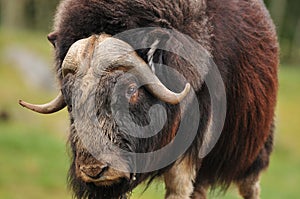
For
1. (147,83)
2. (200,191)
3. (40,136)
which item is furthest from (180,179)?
(40,136)

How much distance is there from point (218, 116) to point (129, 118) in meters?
0.84

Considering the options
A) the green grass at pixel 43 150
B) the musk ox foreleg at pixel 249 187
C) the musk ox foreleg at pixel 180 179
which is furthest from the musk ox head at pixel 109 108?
the green grass at pixel 43 150

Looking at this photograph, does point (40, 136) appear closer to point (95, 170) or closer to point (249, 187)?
point (249, 187)

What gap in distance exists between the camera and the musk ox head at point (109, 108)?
3.52m

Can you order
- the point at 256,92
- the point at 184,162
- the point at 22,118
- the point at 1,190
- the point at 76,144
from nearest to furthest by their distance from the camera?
the point at 76,144 < the point at 184,162 < the point at 256,92 < the point at 1,190 < the point at 22,118

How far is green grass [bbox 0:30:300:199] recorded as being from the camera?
36.9 ft

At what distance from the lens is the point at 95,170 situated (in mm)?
3473

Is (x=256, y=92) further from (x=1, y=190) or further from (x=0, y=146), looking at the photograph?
(x=0, y=146)

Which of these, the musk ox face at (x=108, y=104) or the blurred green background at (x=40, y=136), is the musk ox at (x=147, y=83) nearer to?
the musk ox face at (x=108, y=104)

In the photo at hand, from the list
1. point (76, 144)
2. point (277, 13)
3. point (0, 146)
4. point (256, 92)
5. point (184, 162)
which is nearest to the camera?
point (76, 144)

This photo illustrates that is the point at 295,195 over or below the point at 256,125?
below

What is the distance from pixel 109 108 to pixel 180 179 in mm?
906

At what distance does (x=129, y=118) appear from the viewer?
143 inches

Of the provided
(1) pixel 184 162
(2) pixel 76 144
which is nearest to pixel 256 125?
(1) pixel 184 162
